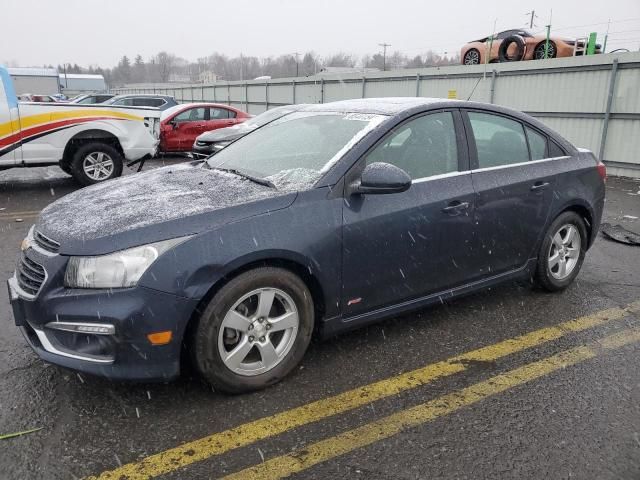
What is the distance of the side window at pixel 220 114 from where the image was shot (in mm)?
13945

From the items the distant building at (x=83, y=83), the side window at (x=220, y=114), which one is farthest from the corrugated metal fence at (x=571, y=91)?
the distant building at (x=83, y=83)

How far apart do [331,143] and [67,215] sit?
1609mm

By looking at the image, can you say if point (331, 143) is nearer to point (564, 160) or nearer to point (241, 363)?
point (241, 363)

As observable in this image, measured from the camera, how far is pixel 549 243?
409 centimetres

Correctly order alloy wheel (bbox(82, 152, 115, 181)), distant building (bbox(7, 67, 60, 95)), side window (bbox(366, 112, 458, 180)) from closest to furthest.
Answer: side window (bbox(366, 112, 458, 180)), alloy wheel (bbox(82, 152, 115, 181)), distant building (bbox(7, 67, 60, 95))

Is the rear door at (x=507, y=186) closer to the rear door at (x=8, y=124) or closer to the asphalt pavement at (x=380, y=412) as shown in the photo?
the asphalt pavement at (x=380, y=412)

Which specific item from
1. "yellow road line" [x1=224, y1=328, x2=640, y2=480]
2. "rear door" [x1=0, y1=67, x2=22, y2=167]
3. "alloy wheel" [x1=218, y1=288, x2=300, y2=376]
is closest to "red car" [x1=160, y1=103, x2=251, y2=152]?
"rear door" [x1=0, y1=67, x2=22, y2=167]

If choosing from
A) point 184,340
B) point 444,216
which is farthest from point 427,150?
point 184,340

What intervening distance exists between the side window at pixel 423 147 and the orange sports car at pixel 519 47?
46.0ft

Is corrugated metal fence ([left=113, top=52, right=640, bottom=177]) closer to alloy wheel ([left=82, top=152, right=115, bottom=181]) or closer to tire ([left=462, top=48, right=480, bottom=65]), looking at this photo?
tire ([left=462, top=48, right=480, bottom=65])

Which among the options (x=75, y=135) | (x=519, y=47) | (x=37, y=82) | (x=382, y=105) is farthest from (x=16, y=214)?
(x=37, y=82)

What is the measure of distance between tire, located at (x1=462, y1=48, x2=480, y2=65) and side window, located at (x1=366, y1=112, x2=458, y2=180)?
50.7ft

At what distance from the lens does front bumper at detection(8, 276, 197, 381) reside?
2.41 meters

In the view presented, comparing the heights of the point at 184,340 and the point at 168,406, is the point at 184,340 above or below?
above
